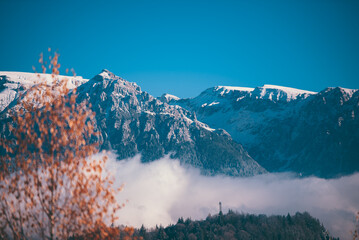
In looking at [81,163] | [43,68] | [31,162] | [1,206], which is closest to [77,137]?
[81,163]

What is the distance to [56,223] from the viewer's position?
80.1 feet

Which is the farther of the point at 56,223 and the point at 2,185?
the point at 56,223

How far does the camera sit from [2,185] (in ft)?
75.1

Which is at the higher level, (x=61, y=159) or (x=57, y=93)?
(x=57, y=93)

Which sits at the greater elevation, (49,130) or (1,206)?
(49,130)

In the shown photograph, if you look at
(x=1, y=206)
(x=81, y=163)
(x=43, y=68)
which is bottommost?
(x=1, y=206)

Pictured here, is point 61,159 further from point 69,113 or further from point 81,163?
point 69,113

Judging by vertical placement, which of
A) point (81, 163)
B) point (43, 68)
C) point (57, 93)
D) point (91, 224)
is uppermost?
point (43, 68)

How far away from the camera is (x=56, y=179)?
23.5 meters

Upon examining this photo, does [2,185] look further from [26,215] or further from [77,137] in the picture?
[77,137]

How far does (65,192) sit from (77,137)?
394 centimetres

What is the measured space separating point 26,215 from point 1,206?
6.23 feet

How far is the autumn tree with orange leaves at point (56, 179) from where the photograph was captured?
22.7 meters

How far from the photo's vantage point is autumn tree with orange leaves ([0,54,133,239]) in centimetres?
2273
